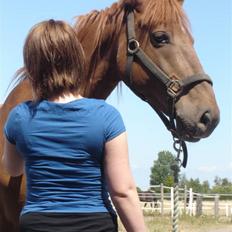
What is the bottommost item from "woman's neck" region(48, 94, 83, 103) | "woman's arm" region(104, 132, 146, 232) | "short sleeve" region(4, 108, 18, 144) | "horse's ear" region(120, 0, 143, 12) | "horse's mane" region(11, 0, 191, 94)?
"woman's arm" region(104, 132, 146, 232)

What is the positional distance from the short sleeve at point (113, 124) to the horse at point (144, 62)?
60.5 inches

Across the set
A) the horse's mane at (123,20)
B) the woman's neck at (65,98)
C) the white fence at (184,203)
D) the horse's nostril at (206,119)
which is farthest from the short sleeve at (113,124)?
the white fence at (184,203)

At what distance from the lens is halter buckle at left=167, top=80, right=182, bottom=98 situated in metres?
3.50

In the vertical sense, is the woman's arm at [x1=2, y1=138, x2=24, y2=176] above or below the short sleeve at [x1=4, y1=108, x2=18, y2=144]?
below

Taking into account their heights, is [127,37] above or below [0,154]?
above

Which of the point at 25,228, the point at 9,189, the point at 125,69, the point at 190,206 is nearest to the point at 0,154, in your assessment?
the point at 9,189

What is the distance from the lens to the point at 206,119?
3328 millimetres

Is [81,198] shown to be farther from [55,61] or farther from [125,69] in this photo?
[125,69]

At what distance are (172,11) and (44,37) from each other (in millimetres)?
1892

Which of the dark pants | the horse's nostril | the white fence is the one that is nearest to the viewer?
the dark pants

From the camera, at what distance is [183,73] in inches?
140

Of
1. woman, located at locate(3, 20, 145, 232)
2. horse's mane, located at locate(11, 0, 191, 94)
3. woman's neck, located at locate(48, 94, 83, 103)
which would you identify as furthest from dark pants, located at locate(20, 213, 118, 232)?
horse's mane, located at locate(11, 0, 191, 94)

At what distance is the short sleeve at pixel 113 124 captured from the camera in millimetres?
1887

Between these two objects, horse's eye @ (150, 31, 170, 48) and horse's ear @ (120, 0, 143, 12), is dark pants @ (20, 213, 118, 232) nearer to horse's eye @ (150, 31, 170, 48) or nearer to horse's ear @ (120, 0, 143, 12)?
horse's eye @ (150, 31, 170, 48)
